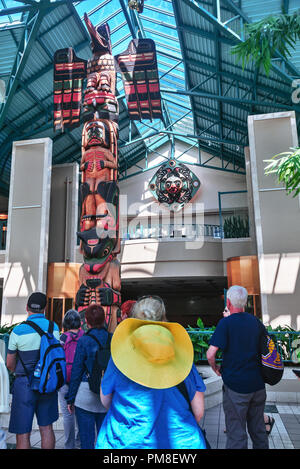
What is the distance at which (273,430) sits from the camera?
14.3 feet

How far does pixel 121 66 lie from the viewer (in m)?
9.07

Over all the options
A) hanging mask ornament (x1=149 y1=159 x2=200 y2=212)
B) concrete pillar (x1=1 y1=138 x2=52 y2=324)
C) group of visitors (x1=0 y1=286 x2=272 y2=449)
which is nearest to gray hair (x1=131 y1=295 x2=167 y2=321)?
group of visitors (x1=0 y1=286 x2=272 y2=449)

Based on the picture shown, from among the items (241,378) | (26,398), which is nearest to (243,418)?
(241,378)

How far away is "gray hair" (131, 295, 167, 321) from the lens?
2.00 meters

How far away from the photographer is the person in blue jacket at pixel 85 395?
2988mm

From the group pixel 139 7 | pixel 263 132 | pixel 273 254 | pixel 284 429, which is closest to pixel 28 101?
pixel 139 7

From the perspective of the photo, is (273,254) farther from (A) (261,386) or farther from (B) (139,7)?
(A) (261,386)

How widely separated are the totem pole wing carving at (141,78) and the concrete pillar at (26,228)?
19.7ft

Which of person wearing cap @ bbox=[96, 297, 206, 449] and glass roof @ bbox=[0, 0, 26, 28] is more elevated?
glass roof @ bbox=[0, 0, 26, 28]

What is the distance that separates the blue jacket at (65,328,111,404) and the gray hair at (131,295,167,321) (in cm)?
118

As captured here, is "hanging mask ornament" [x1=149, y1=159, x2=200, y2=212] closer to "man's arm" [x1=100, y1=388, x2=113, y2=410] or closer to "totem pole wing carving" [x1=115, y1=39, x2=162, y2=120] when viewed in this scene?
"totem pole wing carving" [x1=115, y1=39, x2=162, y2=120]

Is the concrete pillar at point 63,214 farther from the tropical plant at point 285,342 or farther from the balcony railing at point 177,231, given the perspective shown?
the tropical plant at point 285,342

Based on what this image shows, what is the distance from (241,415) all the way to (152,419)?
1337 millimetres

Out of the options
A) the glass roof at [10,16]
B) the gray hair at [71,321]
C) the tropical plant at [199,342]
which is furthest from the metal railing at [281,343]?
the glass roof at [10,16]
